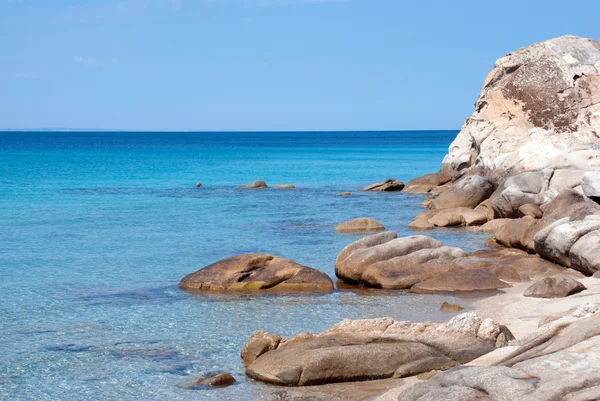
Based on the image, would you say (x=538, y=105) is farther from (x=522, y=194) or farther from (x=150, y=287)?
(x=150, y=287)

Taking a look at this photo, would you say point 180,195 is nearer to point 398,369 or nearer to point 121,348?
point 121,348

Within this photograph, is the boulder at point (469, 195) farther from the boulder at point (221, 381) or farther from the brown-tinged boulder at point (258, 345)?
the boulder at point (221, 381)

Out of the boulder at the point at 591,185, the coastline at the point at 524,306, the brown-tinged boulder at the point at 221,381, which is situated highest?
the boulder at the point at 591,185

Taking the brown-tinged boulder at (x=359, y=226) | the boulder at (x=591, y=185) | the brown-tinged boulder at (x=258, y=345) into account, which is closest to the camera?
the brown-tinged boulder at (x=258, y=345)

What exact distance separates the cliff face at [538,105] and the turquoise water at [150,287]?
4755 millimetres

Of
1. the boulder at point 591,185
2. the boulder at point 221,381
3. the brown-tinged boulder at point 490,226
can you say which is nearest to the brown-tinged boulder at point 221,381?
the boulder at point 221,381

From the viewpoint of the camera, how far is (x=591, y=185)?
83.3ft

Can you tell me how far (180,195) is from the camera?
45469 mm

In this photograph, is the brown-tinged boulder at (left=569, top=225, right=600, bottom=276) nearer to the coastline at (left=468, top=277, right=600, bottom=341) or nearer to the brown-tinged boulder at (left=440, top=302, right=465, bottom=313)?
the coastline at (left=468, top=277, right=600, bottom=341)

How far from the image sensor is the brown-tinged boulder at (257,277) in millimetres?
19328

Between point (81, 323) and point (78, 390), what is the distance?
4.15 m

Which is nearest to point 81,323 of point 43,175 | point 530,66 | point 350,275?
point 350,275

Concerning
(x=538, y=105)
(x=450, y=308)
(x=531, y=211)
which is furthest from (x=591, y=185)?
(x=538, y=105)

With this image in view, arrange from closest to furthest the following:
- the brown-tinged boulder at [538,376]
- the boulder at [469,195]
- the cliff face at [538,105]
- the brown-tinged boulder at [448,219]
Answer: the brown-tinged boulder at [538,376]
the brown-tinged boulder at [448,219]
the boulder at [469,195]
the cliff face at [538,105]
